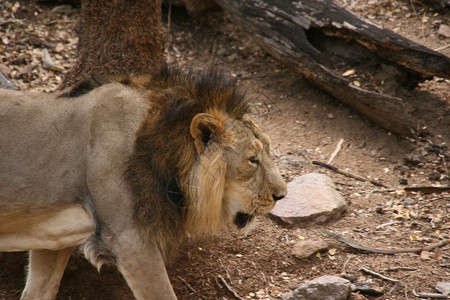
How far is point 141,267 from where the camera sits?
3211 mm

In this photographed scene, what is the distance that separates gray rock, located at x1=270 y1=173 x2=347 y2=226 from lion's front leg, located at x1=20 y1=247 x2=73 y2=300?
1.83m

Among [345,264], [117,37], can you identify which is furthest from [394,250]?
[117,37]

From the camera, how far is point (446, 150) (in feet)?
17.9

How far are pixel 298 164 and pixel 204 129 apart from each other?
250 cm

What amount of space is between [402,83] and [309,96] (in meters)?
1.04

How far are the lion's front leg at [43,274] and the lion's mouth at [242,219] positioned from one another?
121cm

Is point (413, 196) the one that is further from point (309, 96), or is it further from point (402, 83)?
point (309, 96)

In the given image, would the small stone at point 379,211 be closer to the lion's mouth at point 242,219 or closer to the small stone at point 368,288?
the small stone at point 368,288

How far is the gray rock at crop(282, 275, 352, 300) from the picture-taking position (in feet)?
12.6

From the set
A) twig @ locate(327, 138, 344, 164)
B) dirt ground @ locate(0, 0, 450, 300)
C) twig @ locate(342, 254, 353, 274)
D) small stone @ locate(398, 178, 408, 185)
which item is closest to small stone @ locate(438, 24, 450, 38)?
dirt ground @ locate(0, 0, 450, 300)

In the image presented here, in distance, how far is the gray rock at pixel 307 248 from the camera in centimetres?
442

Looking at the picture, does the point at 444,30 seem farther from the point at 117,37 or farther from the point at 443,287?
the point at 117,37

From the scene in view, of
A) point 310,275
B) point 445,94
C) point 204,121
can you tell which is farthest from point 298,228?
point 445,94

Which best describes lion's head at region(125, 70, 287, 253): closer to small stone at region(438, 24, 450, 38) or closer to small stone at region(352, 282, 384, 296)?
small stone at region(352, 282, 384, 296)
